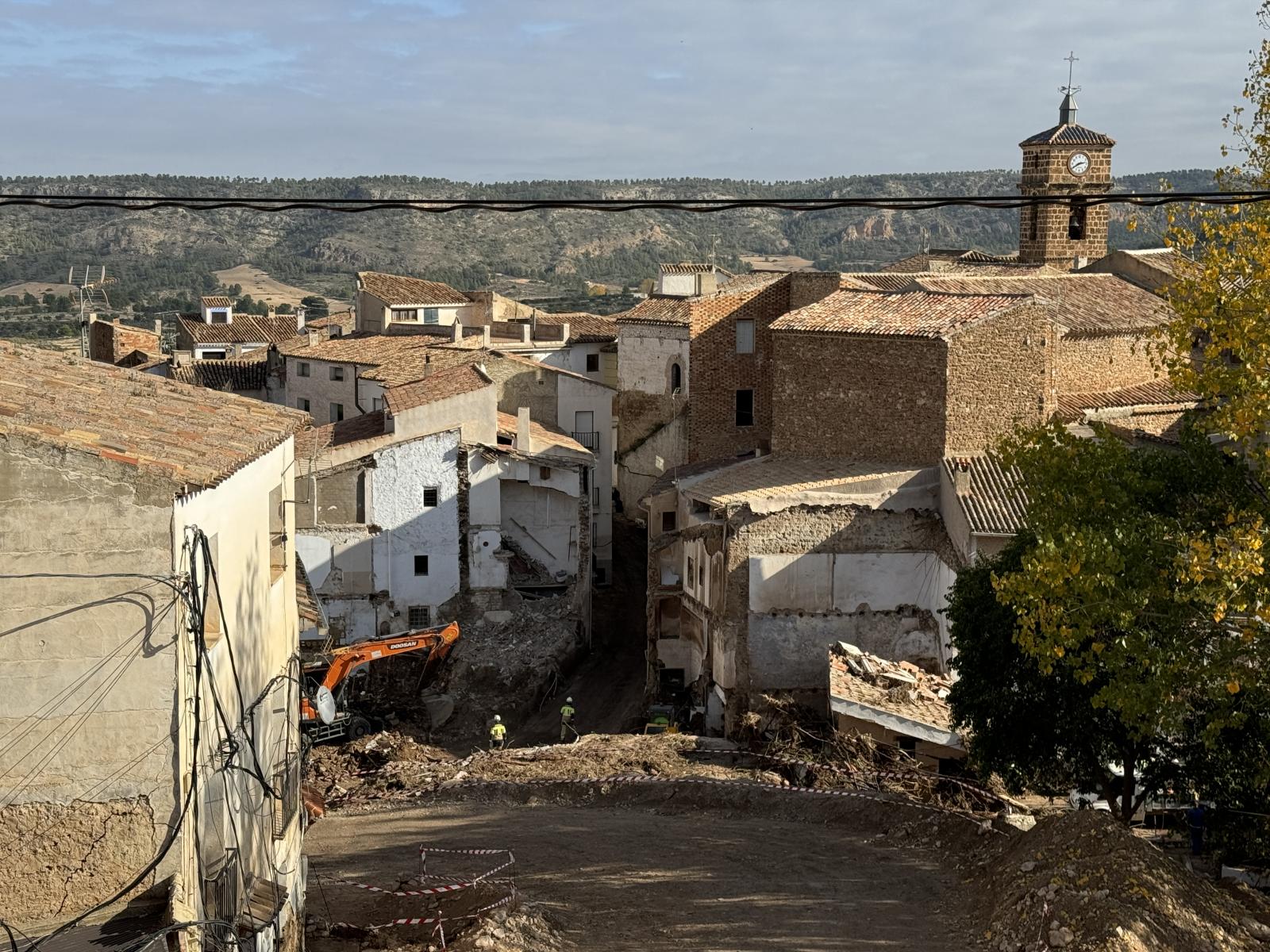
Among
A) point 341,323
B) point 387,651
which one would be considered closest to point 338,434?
point 387,651

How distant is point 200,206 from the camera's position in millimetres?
12297

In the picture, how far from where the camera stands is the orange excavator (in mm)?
33125

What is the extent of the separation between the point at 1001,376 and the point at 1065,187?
2820cm

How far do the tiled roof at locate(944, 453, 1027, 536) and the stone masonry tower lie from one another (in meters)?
27.6

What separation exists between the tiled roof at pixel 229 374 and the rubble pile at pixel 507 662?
2567 cm

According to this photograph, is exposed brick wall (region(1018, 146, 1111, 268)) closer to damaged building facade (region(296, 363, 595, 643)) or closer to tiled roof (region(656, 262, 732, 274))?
tiled roof (region(656, 262, 732, 274))

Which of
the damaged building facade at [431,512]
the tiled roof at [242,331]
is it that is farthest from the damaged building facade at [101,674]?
the tiled roof at [242,331]

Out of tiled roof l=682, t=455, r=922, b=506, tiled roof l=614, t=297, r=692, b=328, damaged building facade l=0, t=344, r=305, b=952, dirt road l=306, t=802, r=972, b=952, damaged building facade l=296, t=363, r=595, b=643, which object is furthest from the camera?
tiled roof l=614, t=297, r=692, b=328

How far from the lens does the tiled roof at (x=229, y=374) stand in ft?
205

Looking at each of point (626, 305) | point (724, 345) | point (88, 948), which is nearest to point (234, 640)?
point (88, 948)

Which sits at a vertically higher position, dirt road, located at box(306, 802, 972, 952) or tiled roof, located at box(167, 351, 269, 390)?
tiled roof, located at box(167, 351, 269, 390)

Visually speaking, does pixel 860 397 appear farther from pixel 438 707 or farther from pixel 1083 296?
pixel 438 707

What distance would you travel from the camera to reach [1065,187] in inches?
2313

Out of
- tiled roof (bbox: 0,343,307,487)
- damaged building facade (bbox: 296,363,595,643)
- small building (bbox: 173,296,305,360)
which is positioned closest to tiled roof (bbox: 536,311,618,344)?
small building (bbox: 173,296,305,360)
